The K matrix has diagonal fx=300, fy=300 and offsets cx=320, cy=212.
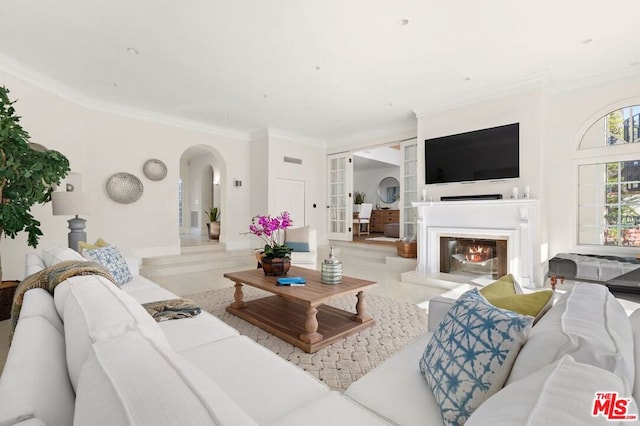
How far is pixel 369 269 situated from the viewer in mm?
5727

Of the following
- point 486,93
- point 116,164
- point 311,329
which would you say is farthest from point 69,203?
point 486,93

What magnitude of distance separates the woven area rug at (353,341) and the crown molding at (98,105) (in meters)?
3.55

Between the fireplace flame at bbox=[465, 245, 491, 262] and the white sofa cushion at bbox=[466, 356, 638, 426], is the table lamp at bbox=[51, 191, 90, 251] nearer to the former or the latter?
the white sofa cushion at bbox=[466, 356, 638, 426]

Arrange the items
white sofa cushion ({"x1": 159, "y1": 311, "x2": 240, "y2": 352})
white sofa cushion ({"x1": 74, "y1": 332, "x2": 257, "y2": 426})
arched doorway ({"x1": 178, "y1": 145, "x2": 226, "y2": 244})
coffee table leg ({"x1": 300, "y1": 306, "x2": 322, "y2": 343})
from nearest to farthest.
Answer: white sofa cushion ({"x1": 74, "y1": 332, "x2": 257, "y2": 426}), white sofa cushion ({"x1": 159, "y1": 311, "x2": 240, "y2": 352}), coffee table leg ({"x1": 300, "y1": 306, "x2": 322, "y2": 343}), arched doorway ({"x1": 178, "y1": 145, "x2": 226, "y2": 244})

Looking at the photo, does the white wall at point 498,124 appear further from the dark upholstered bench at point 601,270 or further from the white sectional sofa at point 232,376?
the white sectional sofa at point 232,376

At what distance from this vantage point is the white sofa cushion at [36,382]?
0.61 m

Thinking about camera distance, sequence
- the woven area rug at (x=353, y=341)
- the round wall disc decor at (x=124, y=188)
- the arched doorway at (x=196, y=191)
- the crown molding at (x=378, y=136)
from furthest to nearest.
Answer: the arched doorway at (x=196, y=191) < the crown molding at (x=378, y=136) < the round wall disc decor at (x=124, y=188) < the woven area rug at (x=353, y=341)

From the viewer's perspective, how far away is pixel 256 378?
1.24 meters

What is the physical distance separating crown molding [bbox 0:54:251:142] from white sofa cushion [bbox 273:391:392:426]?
5.00 meters

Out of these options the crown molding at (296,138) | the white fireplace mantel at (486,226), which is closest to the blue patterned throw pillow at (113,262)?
the white fireplace mantel at (486,226)

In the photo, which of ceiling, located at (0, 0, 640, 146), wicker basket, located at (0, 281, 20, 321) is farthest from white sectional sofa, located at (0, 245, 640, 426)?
ceiling, located at (0, 0, 640, 146)

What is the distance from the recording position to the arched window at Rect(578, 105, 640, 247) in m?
3.91

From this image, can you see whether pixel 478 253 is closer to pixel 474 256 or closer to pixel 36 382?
pixel 474 256

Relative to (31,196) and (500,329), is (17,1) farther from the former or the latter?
(500,329)
